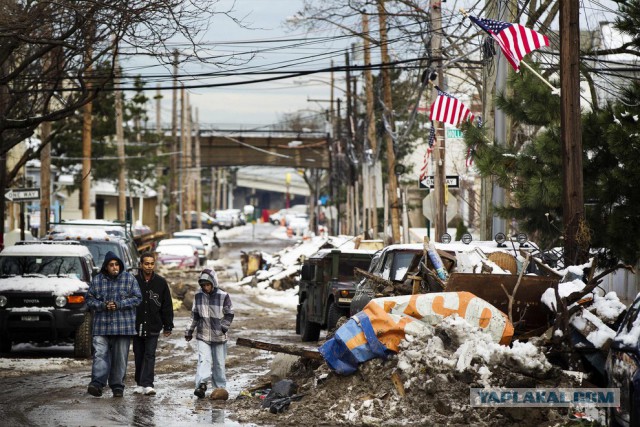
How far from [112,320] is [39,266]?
6.82 meters

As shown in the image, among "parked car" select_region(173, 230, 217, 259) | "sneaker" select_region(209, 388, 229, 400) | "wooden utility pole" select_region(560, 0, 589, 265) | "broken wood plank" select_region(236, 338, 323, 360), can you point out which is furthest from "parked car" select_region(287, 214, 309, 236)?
"sneaker" select_region(209, 388, 229, 400)

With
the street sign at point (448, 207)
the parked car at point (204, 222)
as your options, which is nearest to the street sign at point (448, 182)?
the street sign at point (448, 207)

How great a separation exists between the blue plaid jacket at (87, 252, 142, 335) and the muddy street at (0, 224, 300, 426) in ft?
2.83

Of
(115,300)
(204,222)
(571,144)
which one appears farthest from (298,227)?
(115,300)

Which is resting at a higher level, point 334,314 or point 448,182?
point 448,182

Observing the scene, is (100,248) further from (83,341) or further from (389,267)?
(389,267)

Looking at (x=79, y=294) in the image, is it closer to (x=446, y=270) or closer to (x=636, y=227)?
(x=446, y=270)

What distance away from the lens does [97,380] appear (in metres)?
14.6

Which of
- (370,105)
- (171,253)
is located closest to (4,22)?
(370,105)

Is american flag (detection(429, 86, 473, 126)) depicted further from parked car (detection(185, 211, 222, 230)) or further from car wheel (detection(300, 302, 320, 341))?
parked car (detection(185, 211, 222, 230))

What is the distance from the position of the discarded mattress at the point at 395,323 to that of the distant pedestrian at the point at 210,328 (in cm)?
199

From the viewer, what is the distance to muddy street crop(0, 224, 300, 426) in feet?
41.9

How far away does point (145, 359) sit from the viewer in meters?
15.0

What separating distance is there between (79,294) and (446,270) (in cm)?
696
